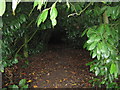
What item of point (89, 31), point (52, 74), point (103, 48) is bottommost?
point (52, 74)

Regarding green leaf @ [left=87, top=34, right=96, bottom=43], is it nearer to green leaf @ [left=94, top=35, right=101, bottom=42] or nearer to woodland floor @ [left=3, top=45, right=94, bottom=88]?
green leaf @ [left=94, top=35, right=101, bottom=42]

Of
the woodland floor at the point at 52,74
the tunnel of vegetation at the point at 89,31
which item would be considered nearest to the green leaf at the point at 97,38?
the tunnel of vegetation at the point at 89,31

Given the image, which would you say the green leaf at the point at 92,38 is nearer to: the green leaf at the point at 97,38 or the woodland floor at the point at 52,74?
the green leaf at the point at 97,38

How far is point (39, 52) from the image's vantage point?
516cm

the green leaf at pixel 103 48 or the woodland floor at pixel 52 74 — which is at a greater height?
the green leaf at pixel 103 48

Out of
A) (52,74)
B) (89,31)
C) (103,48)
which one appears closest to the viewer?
(103,48)

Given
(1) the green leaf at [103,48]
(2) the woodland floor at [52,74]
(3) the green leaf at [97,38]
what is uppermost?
(3) the green leaf at [97,38]

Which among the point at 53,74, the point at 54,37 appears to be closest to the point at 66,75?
the point at 53,74

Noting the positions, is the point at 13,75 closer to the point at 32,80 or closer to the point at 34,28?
the point at 32,80

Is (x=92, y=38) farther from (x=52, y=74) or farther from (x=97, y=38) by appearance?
(x=52, y=74)

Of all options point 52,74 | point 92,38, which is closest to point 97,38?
point 92,38

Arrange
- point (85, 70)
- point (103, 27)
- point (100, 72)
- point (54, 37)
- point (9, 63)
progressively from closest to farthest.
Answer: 1. point (103, 27)
2. point (100, 72)
3. point (9, 63)
4. point (85, 70)
5. point (54, 37)

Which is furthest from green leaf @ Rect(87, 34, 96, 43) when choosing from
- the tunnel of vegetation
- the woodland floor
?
the woodland floor

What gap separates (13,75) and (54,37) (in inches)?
183
